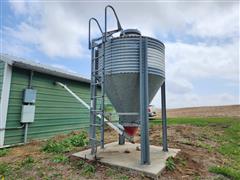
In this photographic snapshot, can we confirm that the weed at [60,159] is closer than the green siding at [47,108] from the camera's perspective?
Yes

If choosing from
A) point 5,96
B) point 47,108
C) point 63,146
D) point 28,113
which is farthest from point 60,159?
point 47,108

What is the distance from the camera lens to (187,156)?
4227mm

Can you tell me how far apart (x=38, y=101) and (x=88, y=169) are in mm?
3894

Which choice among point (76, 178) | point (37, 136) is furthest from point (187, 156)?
point (37, 136)

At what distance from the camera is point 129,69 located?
3805mm

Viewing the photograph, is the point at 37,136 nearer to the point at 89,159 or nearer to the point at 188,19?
the point at 89,159

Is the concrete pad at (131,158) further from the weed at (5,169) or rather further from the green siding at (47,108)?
the green siding at (47,108)

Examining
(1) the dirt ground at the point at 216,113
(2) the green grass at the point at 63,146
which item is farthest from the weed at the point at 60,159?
(1) the dirt ground at the point at 216,113

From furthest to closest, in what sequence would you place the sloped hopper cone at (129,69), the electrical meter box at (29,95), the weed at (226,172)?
the electrical meter box at (29,95), the sloped hopper cone at (129,69), the weed at (226,172)

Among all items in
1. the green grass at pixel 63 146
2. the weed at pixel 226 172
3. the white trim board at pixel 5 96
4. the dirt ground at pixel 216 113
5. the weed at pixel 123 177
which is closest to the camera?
the weed at pixel 123 177

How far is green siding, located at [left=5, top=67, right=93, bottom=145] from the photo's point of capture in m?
5.61

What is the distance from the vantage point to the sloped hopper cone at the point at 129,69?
382 centimetres

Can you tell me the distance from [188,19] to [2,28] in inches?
275

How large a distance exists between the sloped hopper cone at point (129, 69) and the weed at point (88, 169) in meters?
1.17
